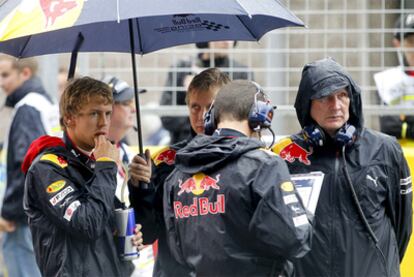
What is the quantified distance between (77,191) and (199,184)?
88 cm

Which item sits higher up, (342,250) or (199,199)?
(199,199)

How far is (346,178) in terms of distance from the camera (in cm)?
590

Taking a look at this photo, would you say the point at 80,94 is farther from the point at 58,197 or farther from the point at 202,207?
the point at 202,207

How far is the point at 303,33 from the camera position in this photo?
859 centimetres

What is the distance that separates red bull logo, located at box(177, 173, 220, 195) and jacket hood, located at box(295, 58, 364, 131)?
102 cm

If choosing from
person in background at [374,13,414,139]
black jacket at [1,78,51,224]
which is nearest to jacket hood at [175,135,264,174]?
person in background at [374,13,414,139]

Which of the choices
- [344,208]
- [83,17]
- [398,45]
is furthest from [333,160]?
[398,45]

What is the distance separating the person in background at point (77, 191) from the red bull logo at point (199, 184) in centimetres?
65

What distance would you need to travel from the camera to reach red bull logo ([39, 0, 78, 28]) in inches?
216

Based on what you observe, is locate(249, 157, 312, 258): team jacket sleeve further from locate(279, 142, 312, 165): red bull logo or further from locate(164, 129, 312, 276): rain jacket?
locate(279, 142, 312, 165): red bull logo

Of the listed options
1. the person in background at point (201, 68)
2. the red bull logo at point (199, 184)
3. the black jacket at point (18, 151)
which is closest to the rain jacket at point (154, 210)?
A: the red bull logo at point (199, 184)

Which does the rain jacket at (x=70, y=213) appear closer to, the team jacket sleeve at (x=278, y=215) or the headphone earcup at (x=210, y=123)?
the headphone earcup at (x=210, y=123)

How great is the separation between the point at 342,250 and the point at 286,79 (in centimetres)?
291

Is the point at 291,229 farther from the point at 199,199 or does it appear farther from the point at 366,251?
the point at 366,251
